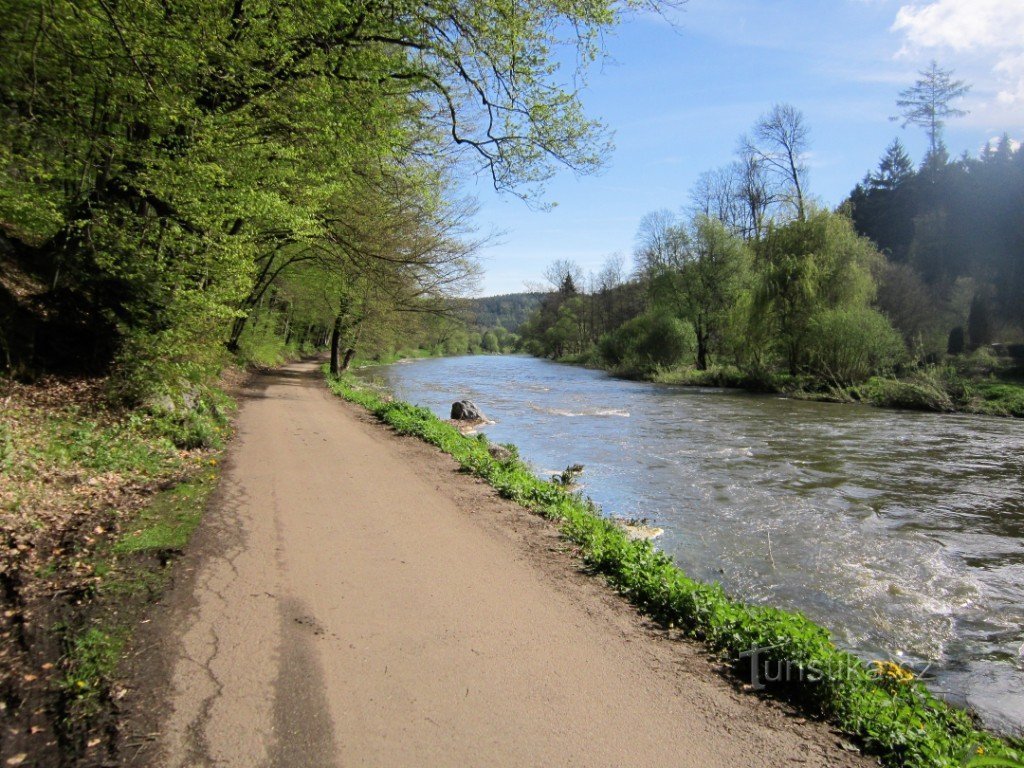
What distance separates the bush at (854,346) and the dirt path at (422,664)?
25393 millimetres

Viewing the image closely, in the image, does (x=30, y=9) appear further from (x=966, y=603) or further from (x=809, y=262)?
(x=809, y=262)

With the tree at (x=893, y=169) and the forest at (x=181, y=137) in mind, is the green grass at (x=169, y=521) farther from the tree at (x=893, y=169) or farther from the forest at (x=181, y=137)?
the tree at (x=893, y=169)

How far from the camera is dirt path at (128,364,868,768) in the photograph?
322 cm

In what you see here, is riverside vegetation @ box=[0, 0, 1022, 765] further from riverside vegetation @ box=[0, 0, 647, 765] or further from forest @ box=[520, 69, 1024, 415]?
forest @ box=[520, 69, 1024, 415]

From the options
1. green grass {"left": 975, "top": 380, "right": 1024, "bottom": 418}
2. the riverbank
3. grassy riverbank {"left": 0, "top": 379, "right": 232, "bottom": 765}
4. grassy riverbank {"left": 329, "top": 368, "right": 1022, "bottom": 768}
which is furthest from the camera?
the riverbank

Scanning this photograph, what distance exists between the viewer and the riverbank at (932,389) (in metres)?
22.9

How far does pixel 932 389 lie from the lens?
23297 millimetres

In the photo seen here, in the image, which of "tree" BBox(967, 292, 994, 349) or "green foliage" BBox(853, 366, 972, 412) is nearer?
"green foliage" BBox(853, 366, 972, 412)

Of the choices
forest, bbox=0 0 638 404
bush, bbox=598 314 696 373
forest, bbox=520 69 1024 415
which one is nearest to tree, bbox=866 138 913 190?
forest, bbox=520 69 1024 415

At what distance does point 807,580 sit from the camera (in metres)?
7.29

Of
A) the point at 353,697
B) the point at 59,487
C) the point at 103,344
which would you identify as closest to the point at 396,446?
the point at 103,344

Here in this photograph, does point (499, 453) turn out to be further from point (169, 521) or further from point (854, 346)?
point (854, 346)

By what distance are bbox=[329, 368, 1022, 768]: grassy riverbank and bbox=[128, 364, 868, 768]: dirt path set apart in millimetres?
233

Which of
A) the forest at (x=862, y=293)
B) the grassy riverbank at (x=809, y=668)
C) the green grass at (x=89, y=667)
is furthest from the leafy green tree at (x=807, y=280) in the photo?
the green grass at (x=89, y=667)
